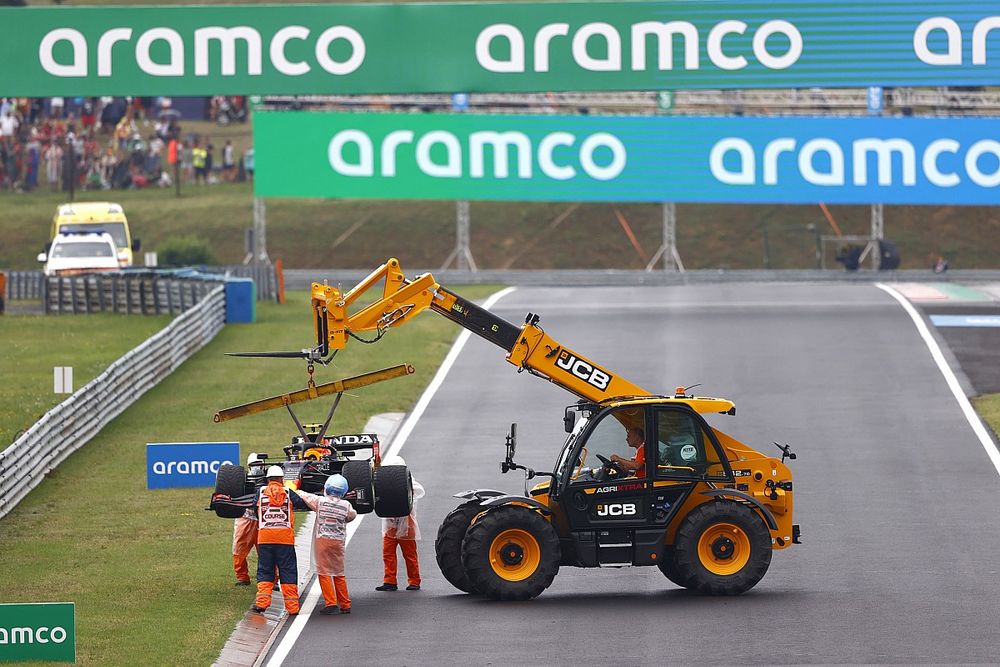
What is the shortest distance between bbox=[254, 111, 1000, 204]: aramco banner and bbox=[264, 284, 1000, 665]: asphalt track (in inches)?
124

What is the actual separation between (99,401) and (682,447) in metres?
15.2

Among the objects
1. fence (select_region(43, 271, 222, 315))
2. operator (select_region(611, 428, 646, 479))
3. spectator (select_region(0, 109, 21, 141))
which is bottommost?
operator (select_region(611, 428, 646, 479))

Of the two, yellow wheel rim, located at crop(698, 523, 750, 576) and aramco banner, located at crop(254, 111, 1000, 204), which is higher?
aramco banner, located at crop(254, 111, 1000, 204)

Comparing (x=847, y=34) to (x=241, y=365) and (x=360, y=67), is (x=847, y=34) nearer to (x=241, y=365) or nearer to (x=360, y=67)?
(x=360, y=67)

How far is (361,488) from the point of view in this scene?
18391 millimetres

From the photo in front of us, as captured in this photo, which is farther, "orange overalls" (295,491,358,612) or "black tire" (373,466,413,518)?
"black tire" (373,466,413,518)

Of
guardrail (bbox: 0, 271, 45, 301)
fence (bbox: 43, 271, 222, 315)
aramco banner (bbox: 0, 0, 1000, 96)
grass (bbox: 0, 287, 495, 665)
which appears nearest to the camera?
grass (bbox: 0, 287, 495, 665)

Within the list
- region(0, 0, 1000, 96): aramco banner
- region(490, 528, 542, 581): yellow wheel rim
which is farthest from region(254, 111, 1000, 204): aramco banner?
region(490, 528, 542, 581): yellow wheel rim

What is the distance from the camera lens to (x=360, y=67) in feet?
144

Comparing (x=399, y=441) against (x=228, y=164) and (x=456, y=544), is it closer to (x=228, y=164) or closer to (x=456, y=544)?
(x=456, y=544)

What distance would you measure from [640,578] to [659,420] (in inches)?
97.8

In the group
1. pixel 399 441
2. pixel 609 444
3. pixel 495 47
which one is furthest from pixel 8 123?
pixel 609 444

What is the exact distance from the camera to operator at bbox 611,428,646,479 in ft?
61.2

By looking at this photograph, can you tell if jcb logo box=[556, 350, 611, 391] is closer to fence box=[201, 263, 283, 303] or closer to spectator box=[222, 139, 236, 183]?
fence box=[201, 263, 283, 303]
